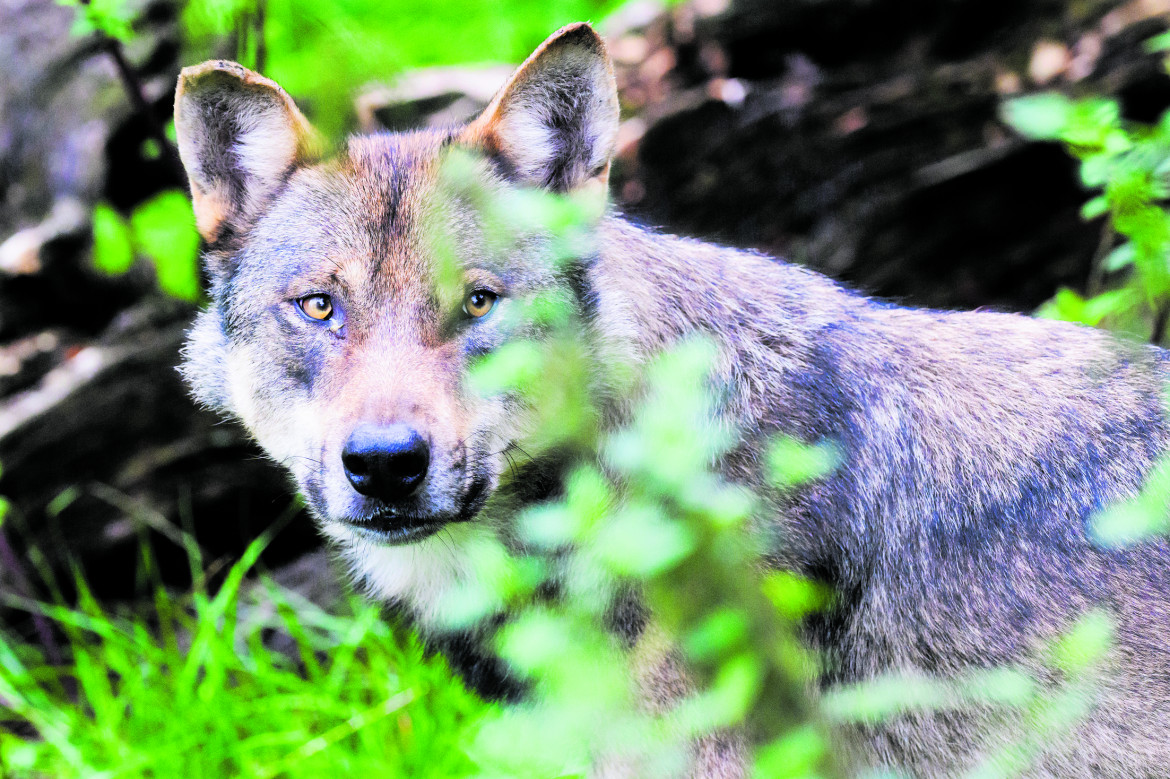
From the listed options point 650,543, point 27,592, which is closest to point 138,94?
point 27,592

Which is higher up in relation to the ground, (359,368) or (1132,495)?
(359,368)

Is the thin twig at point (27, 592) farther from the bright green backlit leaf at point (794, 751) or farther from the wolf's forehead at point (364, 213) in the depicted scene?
the bright green backlit leaf at point (794, 751)

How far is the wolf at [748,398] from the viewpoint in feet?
10.1

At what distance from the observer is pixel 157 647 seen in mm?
5742

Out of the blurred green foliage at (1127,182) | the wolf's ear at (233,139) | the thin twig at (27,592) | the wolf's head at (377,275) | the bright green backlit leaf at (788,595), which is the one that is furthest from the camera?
the thin twig at (27,592)

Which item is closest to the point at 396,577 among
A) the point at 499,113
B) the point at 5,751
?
the point at 499,113

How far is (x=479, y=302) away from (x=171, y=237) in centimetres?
231

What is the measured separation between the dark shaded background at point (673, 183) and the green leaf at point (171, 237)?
1.00 metres

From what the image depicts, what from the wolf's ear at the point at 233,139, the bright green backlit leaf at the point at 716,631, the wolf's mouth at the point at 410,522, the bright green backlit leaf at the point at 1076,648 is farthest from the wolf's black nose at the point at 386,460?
the bright green backlit leaf at the point at 1076,648

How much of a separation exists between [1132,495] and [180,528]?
17.1ft

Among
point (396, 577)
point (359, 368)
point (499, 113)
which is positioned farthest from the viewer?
point (396, 577)

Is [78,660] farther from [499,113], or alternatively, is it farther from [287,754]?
[499,113]

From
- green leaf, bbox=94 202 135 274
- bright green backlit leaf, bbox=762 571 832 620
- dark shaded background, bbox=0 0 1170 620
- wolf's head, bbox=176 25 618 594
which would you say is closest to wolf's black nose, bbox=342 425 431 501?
wolf's head, bbox=176 25 618 594

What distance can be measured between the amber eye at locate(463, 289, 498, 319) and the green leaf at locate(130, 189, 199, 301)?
7.57ft
